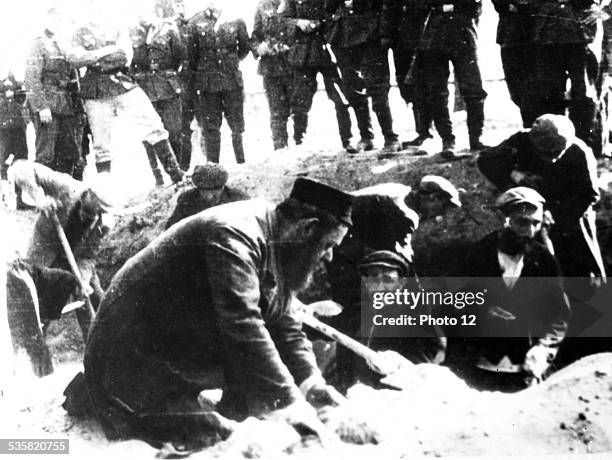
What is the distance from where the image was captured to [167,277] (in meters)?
5.10

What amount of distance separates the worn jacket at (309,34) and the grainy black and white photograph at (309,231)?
0.05 feet

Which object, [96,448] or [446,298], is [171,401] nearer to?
[96,448]

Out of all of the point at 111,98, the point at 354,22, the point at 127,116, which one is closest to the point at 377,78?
the point at 354,22

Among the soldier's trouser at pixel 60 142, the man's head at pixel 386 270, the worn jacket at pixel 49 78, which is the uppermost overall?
the worn jacket at pixel 49 78

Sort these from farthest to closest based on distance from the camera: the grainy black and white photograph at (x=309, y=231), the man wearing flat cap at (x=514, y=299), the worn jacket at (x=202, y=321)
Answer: the man wearing flat cap at (x=514, y=299) → the grainy black and white photograph at (x=309, y=231) → the worn jacket at (x=202, y=321)

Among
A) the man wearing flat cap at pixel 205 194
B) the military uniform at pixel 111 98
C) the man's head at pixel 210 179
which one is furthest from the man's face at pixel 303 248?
the military uniform at pixel 111 98

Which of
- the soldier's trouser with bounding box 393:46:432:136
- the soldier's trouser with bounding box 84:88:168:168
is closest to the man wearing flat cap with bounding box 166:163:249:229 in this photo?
the soldier's trouser with bounding box 84:88:168:168

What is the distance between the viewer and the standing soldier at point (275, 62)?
5590mm

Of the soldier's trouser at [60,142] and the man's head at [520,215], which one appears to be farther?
the soldier's trouser at [60,142]

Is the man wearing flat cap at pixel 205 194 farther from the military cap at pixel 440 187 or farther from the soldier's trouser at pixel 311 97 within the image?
the military cap at pixel 440 187

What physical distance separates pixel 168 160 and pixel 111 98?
639 millimetres

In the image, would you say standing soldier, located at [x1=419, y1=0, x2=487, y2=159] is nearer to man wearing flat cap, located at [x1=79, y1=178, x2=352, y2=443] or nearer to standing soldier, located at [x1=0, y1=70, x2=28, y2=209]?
man wearing flat cap, located at [x1=79, y1=178, x2=352, y2=443]

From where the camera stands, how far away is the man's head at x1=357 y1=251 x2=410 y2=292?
17.0 feet

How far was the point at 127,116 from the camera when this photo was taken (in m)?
5.77
